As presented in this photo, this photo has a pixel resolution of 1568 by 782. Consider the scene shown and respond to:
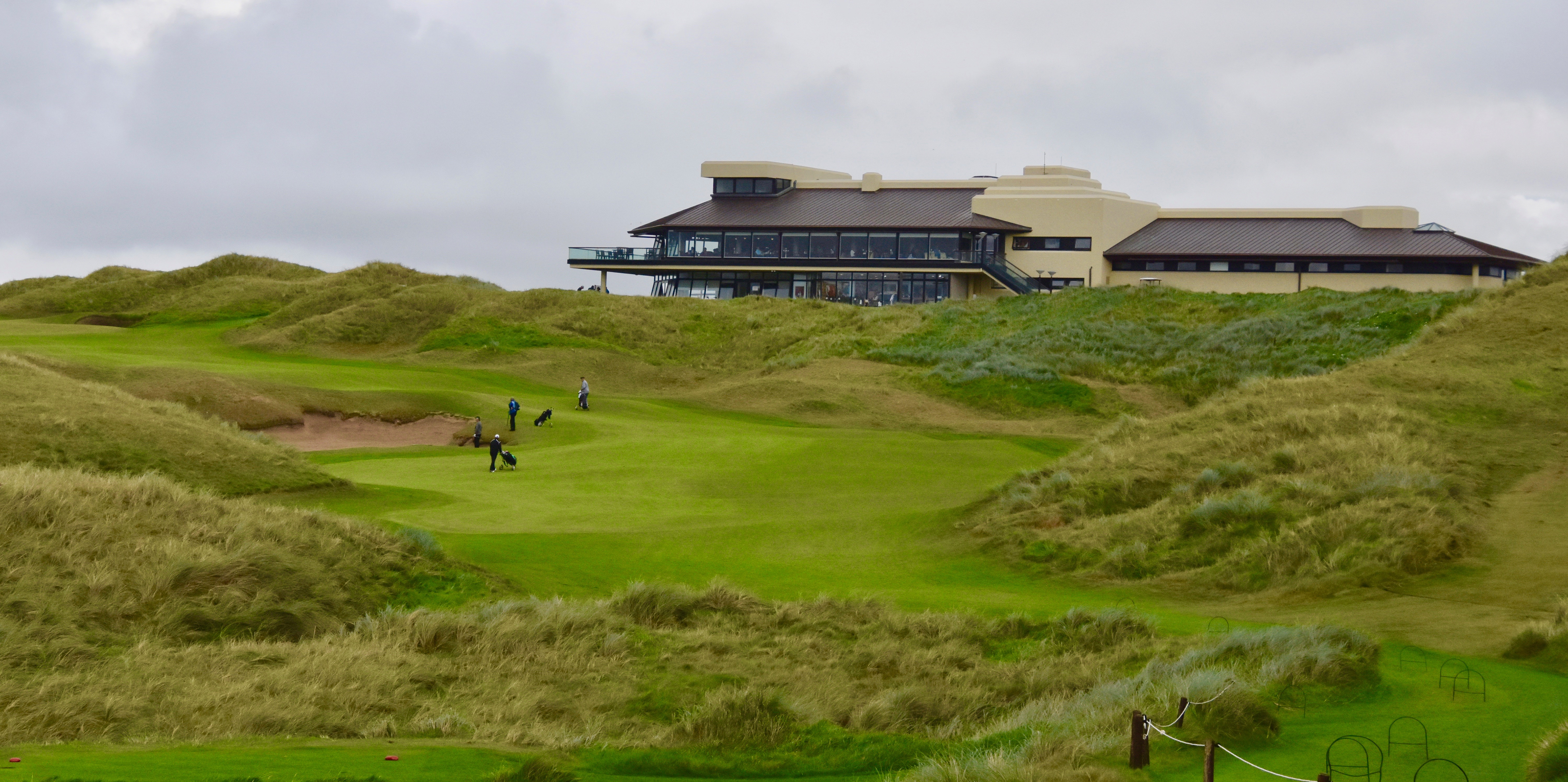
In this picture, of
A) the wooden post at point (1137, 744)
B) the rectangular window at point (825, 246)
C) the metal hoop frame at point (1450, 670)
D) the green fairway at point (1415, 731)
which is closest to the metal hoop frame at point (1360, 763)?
the green fairway at point (1415, 731)

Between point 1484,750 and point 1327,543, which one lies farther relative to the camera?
point 1327,543

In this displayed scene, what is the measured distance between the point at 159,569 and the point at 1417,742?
14586 mm

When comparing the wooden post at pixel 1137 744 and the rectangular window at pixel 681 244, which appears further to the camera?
the rectangular window at pixel 681 244

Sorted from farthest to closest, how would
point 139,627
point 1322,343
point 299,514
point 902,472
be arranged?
point 1322,343
point 902,472
point 299,514
point 139,627

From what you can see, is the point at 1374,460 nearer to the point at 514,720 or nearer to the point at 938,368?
the point at 514,720

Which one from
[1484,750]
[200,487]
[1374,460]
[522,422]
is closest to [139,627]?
[200,487]

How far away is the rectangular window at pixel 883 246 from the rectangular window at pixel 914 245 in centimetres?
23

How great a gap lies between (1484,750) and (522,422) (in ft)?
115

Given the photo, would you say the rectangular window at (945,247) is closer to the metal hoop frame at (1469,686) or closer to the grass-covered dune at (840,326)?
the grass-covered dune at (840,326)

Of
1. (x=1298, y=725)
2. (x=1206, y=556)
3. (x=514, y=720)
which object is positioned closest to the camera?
(x=1298, y=725)

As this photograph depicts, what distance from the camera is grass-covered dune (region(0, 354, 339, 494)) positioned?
1033 inches

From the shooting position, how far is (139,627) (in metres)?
15.9

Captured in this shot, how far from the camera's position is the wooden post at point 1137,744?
9.70 m

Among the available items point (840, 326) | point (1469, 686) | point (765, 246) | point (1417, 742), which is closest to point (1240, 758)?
point (1417, 742)
